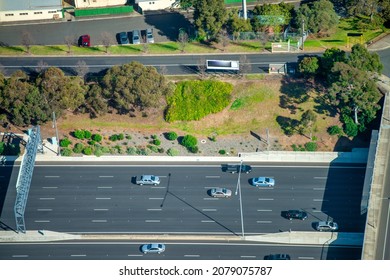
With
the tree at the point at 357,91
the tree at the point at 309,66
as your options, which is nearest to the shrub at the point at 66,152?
the tree at the point at 309,66

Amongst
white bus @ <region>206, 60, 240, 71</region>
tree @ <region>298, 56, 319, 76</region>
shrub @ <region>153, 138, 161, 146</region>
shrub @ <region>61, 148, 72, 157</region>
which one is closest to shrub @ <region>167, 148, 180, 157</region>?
shrub @ <region>153, 138, 161, 146</region>

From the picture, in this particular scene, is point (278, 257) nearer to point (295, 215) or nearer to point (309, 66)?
point (295, 215)

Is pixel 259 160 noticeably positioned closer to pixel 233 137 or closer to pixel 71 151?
pixel 233 137

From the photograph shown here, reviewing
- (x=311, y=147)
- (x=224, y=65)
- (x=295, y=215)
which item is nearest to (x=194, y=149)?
(x=224, y=65)

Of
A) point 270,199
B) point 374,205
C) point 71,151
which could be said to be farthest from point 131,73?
point 374,205
